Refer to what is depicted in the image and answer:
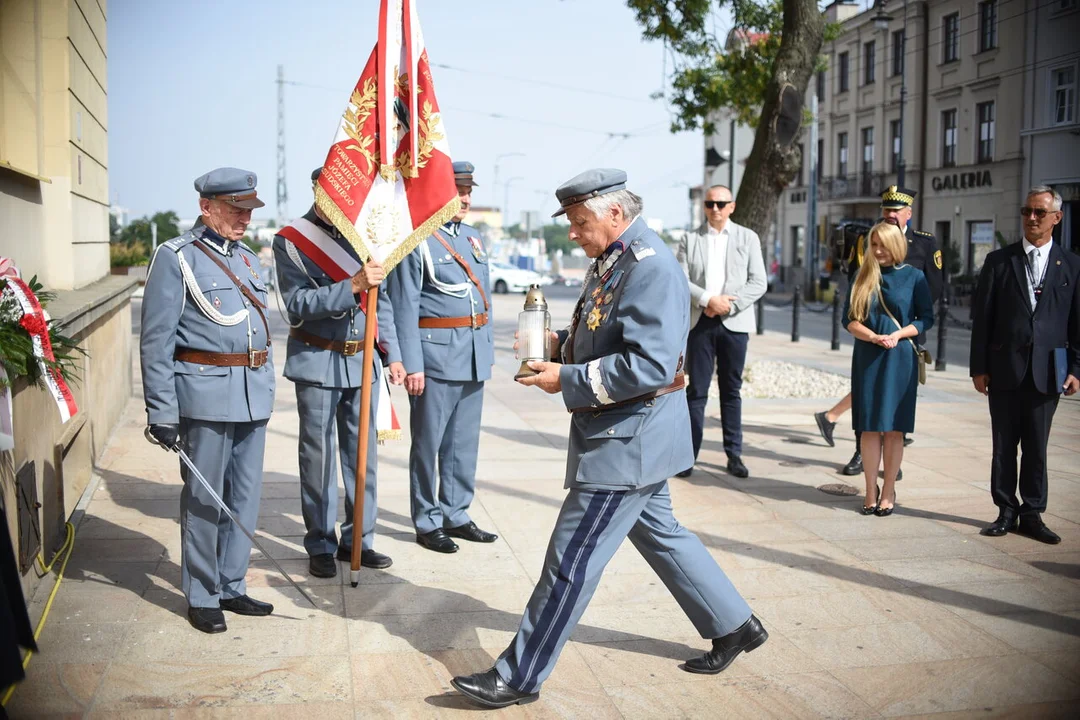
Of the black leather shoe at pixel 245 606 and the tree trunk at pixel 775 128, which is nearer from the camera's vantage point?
the black leather shoe at pixel 245 606

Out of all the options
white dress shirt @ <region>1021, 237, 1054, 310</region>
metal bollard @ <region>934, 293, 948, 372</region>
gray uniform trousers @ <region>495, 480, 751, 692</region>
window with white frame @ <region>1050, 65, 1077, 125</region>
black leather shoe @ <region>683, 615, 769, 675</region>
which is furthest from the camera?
window with white frame @ <region>1050, 65, 1077, 125</region>

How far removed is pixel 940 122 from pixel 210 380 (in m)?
37.1

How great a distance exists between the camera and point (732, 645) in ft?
13.8

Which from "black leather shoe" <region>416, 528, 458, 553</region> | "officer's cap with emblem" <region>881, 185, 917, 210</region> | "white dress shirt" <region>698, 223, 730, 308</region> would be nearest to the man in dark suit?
"officer's cap with emblem" <region>881, 185, 917, 210</region>

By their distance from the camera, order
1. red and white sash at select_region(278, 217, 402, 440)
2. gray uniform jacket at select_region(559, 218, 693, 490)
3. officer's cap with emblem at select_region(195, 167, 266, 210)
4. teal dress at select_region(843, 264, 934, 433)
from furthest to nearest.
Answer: teal dress at select_region(843, 264, 934, 433) < red and white sash at select_region(278, 217, 402, 440) < officer's cap with emblem at select_region(195, 167, 266, 210) < gray uniform jacket at select_region(559, 218, 693, 490)

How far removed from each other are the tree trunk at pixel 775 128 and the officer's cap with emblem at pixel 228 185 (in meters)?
8.15

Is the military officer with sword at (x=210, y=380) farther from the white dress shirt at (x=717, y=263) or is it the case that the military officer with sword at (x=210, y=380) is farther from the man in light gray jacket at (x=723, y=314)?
the white dress shirt at (x=717, y=263)

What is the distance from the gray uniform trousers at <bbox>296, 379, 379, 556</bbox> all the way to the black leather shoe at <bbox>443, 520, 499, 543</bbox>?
2.06 ft

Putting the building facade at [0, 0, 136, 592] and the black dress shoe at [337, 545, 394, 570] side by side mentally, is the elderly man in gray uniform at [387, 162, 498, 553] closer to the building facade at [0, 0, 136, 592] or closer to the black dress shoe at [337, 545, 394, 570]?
the black dress shoe at [337, 545, 394, 570]

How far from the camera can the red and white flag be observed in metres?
4.99

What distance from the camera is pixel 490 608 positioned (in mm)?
4930

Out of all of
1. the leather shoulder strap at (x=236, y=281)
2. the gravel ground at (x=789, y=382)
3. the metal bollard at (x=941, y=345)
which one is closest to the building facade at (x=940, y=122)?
the metal bollard at (x=941, y=345)

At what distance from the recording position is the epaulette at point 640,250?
3.79 metres

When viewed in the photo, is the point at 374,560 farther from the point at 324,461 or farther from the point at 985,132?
the point at 985,132
